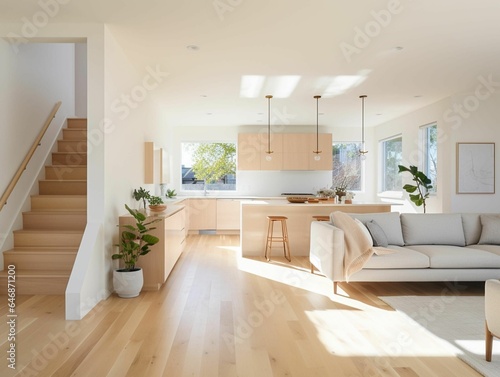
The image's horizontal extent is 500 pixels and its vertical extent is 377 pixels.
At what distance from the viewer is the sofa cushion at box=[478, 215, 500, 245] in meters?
4.82

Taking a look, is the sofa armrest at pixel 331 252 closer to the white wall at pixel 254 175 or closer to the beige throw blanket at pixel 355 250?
the beige throw blanket at pixel 355 250

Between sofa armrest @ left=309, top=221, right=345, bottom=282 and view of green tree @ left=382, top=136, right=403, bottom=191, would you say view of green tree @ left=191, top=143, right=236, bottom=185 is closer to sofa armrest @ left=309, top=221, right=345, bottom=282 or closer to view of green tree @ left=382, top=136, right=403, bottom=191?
view of green tree @ left=382, top=136, right=403, bottom=191

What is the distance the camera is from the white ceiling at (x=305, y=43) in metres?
3.50

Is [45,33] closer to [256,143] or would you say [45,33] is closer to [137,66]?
[137,66]

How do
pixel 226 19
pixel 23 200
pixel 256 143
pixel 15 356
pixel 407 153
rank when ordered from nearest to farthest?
pixel 15 356 → pixel 226 19 → pixel 23 200 → pixel 407 153 → pixel 256 143

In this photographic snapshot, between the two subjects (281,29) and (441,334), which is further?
(281,29)

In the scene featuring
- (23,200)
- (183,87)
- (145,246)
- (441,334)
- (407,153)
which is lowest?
(441,334)

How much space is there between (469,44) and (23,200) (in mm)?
5570

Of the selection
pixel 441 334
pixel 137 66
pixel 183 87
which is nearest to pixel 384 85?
pixel 183 87

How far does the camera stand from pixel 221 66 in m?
5.09

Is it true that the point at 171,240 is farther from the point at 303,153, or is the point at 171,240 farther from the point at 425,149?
the point at 425,149

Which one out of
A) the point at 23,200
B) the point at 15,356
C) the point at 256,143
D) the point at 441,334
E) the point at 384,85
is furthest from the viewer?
the point at 256,143

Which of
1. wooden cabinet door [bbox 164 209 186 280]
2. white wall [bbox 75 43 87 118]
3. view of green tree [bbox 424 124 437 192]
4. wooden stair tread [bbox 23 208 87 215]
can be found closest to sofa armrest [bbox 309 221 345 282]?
wooden cabinet door [bbox 164 209 186 280]

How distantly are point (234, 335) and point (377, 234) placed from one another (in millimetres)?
2290
